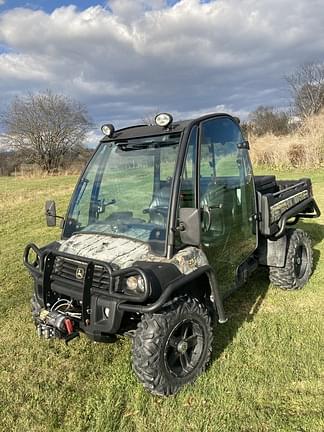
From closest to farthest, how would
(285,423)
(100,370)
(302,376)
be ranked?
(285,423) < (302,376) < (100,370)

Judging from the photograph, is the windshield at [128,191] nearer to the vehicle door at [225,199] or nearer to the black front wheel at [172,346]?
the vehicle door at [225,199]

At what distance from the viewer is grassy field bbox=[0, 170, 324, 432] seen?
2486 mm

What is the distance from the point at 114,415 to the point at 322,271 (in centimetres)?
361

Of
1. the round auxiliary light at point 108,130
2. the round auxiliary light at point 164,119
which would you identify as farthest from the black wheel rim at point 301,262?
the round auxiliary light at point 108,130

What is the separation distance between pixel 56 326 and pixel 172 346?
2.82 ft

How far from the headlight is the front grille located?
0.51ft

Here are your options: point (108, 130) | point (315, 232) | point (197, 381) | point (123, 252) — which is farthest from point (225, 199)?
point (315, 232)

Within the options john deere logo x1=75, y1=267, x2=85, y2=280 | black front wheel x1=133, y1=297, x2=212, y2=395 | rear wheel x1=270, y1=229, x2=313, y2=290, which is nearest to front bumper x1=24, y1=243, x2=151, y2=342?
john deere logo x1=75, y1=267, x2=85, y2=280

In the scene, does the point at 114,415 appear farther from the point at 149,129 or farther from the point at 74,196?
the point at 149,129

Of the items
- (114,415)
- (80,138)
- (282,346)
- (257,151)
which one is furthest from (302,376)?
(80,138)

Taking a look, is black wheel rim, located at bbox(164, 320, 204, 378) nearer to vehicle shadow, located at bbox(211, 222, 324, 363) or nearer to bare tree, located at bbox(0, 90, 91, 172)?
vehicle shadow, located at bbox(211, 222, 324, 363)

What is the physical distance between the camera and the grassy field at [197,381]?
2.49m

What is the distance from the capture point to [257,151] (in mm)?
19422

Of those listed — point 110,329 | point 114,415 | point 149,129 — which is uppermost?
point 149,129
